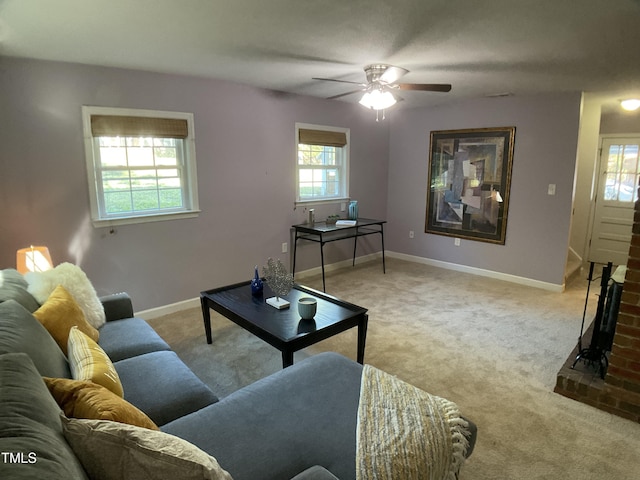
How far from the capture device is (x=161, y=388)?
1.75 metres

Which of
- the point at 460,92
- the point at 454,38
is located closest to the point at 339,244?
the point at 460,92

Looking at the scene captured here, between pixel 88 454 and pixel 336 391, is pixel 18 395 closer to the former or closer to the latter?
pixel 88 454

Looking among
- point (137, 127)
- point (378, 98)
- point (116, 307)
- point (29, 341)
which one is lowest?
point (116, 307)

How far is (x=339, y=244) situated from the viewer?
5.41m

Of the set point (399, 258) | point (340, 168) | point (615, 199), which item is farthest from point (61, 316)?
point (615, 199)

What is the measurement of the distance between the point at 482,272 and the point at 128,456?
4.97m

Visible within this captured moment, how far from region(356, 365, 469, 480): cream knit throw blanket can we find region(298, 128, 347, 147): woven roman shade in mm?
3579

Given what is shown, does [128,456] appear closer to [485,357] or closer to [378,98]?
[485,357]

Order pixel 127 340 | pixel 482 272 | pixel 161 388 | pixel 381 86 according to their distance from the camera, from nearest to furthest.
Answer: pixel 161 388 < pixel 127 340 < pixel 381 86 < pixel 482 272

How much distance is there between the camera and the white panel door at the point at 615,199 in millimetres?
5152

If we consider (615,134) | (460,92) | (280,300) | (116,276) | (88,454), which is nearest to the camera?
(88,454)

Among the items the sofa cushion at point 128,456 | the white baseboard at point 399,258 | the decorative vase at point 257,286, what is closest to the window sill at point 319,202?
the white baseboard at point 399,258

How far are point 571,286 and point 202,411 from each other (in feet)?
15.5

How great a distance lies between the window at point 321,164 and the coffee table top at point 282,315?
6.66 feet
